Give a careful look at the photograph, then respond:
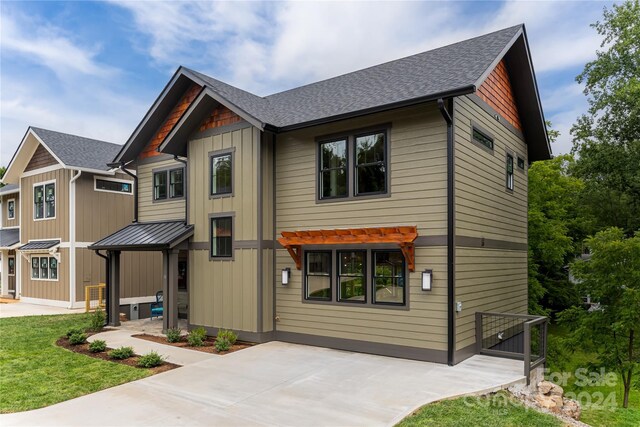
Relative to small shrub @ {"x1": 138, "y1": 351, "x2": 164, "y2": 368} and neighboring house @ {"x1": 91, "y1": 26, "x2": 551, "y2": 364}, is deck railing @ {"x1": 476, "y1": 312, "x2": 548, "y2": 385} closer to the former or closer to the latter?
Answer: neighboring house @ {"x1": 91, "y1": 26, "x2": 551, "y2": 364}

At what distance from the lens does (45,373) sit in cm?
791

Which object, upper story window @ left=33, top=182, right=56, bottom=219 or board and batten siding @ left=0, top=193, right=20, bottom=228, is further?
board and batten siding @ left=0, top=193, right=20, bottom=228

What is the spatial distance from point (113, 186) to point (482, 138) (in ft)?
50.8

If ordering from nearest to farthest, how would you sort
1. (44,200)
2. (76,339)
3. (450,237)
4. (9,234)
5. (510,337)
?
(450,237)
(76,339)
(510,337)
(44,200)
(9,234)

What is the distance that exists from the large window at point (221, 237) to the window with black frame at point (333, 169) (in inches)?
107

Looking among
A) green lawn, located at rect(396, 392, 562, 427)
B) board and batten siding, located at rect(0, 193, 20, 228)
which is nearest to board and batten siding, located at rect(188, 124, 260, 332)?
green lawn, located at rect(396, 392, 562, 427)

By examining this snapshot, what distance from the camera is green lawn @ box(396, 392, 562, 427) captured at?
18.0 feet

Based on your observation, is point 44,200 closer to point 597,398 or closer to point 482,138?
point 482,138

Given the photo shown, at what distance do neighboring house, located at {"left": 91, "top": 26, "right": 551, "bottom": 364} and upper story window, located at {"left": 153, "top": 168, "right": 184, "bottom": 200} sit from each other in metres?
0.10

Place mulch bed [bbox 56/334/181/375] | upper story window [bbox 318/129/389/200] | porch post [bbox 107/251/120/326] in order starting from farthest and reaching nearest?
porch post [bbox 107/251/120/326] → upper story window [bbox 318/129/389/200] → mulch bed [bbox 56/334/181/375]

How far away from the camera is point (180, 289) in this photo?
14.8 metres

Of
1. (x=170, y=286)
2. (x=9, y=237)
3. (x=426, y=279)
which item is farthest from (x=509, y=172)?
(x=9, y=237)

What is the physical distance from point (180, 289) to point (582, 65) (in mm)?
20522

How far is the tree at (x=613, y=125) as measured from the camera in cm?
1811
